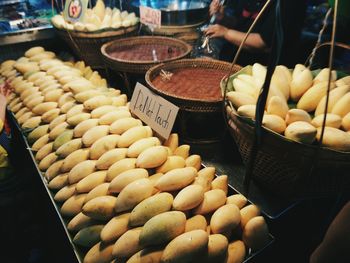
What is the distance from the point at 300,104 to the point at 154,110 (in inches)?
25.4

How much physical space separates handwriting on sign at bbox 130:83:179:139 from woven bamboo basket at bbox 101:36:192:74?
0.32 meters

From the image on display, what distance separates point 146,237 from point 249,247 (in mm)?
363

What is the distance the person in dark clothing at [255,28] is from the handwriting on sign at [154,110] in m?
1.01

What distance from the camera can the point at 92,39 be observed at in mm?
2172

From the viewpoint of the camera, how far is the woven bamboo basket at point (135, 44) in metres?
1.72

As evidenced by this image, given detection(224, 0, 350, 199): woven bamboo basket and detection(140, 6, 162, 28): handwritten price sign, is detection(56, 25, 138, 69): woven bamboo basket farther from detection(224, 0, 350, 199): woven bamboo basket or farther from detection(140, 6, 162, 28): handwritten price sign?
detection(224, 0, 350, 199): woven bamboo basket

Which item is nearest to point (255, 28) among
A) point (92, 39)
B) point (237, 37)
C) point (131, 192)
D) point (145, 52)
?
point (237, 37)

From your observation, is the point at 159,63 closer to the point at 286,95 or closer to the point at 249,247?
the point at 286,95

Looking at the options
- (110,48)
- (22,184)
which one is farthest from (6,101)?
(110,48)

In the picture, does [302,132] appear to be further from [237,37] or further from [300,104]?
[237,37]

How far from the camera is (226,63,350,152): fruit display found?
90 centimetres

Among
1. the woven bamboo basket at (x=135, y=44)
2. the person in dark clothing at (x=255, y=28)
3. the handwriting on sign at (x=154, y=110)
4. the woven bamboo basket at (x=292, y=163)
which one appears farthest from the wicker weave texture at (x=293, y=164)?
the person in dark clothing at (x=255, y=28)

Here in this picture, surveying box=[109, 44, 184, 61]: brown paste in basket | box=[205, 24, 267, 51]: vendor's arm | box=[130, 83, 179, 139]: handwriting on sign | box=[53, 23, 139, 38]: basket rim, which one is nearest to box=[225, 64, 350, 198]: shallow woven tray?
box=[130, 83, 179, 139]: handwriting on sign

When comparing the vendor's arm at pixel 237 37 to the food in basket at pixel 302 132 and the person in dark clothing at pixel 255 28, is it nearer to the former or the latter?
the person in dark clothing at pixel 255 28
